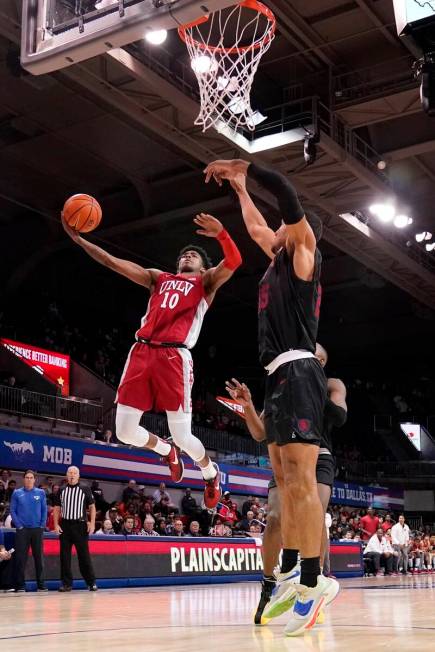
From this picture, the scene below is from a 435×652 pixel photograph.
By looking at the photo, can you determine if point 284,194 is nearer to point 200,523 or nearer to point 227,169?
point 227,169

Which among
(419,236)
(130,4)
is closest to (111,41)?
(130,4)

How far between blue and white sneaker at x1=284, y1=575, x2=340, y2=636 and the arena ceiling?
11.2 m

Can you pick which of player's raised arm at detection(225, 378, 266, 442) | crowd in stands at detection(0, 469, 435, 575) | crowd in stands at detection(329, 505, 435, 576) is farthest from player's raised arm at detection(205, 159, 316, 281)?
crowd in stands at detection(329, 505, 435, 576)

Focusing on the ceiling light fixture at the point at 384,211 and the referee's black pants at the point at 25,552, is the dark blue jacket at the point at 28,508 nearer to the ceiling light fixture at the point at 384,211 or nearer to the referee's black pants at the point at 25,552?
the referee's black pants at the point at 25,552

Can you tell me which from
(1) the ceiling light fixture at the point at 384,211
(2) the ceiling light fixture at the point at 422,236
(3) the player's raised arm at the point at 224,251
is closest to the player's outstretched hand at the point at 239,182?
(3) the player's raised arm at the point at 224,251

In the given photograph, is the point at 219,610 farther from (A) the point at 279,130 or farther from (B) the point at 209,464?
(A) the point at 279,130

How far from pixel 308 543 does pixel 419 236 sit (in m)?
20.2

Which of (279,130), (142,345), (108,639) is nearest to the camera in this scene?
(108,639)

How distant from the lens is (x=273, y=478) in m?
5.27

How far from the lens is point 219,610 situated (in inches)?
245

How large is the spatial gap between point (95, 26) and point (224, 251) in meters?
2.51

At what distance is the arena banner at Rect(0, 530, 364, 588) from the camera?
1165 cm

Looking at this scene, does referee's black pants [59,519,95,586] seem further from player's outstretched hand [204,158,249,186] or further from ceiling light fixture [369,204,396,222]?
ceiling light fixture [369,204,396,222]

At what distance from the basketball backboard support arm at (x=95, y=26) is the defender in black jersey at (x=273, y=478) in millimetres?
3420
